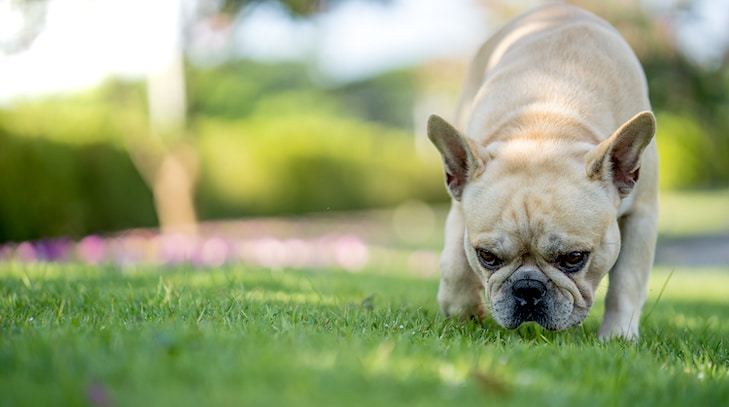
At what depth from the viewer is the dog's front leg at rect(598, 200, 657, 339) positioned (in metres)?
3.95

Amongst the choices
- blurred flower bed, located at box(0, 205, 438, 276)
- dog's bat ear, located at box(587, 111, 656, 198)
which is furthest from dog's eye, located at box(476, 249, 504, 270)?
blurred flower bed, located at box(0, 205, 438, 276)

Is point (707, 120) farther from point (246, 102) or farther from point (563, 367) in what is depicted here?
point (246, 102)

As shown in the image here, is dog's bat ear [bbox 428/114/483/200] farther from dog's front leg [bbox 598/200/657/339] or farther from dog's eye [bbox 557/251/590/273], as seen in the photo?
dog's front leg [bbox 598/200/657/339]

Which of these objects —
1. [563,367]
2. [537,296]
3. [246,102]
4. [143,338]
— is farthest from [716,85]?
[246,102]

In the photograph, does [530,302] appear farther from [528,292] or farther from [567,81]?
[567,81]

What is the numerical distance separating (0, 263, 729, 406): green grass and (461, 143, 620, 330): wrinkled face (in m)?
0.17

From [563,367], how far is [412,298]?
93.2 inches

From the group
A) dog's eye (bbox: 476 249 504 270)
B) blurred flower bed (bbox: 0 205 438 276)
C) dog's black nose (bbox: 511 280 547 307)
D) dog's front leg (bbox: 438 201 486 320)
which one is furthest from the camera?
blurred flower bed (bbox: 0 205 438 276)

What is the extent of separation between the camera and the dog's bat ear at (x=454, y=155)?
3.86m

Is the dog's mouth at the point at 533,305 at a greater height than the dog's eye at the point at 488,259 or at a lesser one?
lesser

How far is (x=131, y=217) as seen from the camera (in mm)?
13719

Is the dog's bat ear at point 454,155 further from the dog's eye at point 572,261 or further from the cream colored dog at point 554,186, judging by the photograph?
the dog's eye at point 572,261

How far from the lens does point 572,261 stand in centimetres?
365

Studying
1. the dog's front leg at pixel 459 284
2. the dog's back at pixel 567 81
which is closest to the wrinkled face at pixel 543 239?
the dog's front leg at pixel 459 284
